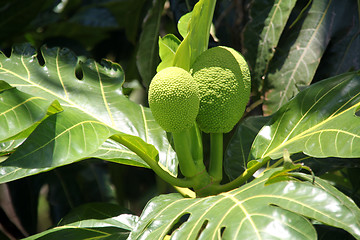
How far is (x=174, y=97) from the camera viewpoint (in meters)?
0.64

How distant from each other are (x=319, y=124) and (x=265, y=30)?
1.20 feet

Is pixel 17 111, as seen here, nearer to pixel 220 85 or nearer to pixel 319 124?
pixel 220 85

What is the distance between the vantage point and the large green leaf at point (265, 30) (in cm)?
103

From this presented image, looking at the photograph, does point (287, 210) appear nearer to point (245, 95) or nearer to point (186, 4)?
point (245, 95)

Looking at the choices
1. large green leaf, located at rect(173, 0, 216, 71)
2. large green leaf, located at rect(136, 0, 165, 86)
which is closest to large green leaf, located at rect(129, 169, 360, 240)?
large green leaf, located at rect(173, 0, 216, 71)

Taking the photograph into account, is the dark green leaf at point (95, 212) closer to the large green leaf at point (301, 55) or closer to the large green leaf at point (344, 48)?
the large green leaf at point (301, 55)

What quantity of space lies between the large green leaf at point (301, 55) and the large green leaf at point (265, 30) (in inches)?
1.1

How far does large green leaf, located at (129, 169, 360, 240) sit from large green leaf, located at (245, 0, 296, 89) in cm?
46

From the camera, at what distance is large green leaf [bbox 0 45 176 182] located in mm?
697

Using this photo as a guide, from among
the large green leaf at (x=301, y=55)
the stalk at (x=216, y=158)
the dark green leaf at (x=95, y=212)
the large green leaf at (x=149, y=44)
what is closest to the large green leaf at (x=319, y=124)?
the stalk at (x=216, y=158)

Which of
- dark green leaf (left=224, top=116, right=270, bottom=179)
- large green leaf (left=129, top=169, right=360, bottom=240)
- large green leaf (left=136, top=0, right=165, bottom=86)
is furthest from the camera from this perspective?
large green leaf (left=136, top=0, right=165, bottom=86)

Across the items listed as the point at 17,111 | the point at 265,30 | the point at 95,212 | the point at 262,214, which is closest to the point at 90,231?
the point at 95,212

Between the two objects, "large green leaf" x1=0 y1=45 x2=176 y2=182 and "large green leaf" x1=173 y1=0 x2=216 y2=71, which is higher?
"large green leaf" x1=173 y1=0 x2=216 y2=71

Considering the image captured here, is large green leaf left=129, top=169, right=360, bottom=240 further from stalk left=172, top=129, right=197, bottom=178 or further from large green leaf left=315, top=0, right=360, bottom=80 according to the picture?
large green leaf left=315, top=0, right=360, bottom=80
